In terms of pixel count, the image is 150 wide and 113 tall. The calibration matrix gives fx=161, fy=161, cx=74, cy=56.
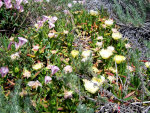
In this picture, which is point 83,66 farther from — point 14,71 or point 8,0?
point 8,0

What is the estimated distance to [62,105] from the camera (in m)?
1.30

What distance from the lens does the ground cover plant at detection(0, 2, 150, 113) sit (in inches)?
49.9

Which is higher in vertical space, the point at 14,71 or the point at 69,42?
the point at 69,42

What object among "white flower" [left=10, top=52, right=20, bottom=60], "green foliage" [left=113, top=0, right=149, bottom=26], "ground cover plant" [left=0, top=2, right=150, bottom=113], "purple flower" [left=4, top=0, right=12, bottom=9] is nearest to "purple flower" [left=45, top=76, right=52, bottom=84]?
"ground cover plant" [left=0, top=2, right=150, bottom=113]

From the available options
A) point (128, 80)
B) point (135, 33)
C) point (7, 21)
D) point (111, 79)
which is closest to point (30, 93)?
point (111, 79)

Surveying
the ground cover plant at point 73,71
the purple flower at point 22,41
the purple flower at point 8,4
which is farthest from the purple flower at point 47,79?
the purple flower at point 8,4

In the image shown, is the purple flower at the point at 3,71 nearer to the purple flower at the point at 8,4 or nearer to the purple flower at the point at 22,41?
the purple flower at the point at 22,41

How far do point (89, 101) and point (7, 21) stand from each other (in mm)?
1541

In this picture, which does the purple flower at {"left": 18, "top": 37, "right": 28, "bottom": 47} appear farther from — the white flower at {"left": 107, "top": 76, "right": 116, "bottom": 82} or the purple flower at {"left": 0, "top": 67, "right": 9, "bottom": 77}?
the white flower at {"left": 107, "top": 76, "right": 116, "bottom": 82}

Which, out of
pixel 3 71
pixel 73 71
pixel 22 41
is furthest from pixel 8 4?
pixel 73 71

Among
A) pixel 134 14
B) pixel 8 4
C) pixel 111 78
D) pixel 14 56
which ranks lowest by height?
pixel 111 78

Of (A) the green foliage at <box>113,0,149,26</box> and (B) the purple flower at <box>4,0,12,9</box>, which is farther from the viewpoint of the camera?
(A) the green foliage at <box>113,0,149,26</box>

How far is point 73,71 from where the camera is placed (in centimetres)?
152

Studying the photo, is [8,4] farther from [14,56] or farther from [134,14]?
[134,14]
